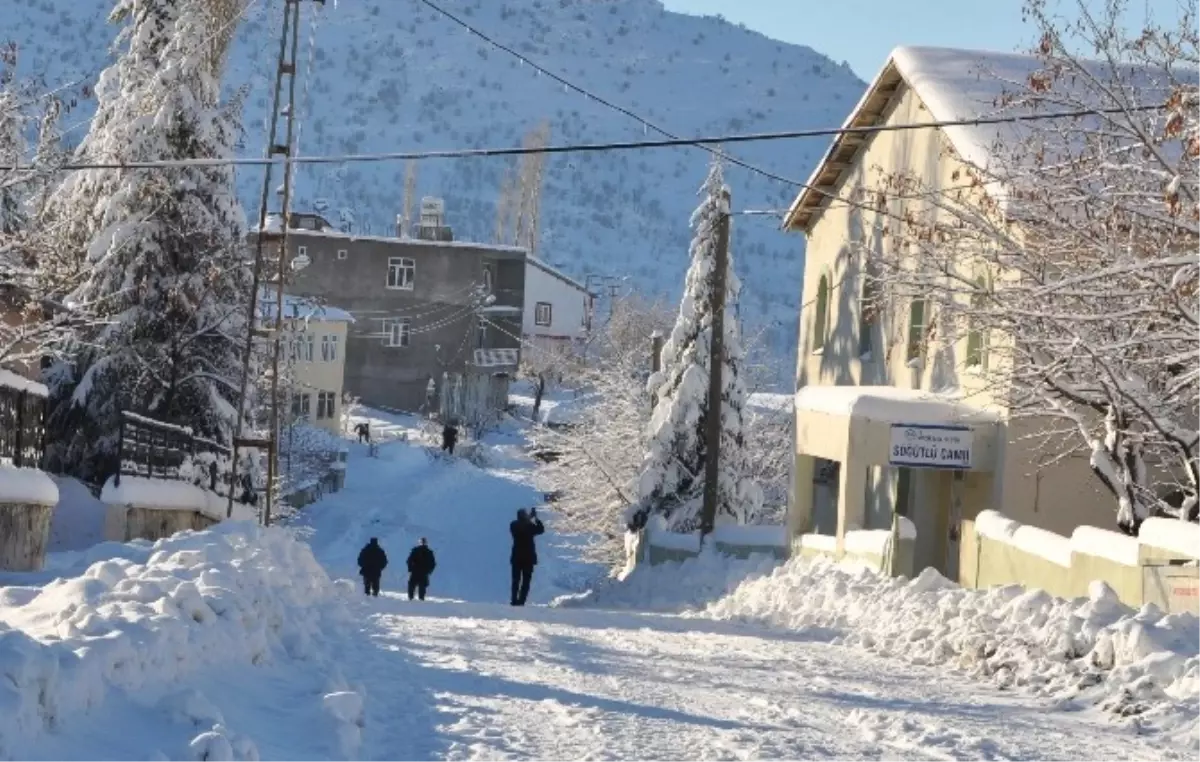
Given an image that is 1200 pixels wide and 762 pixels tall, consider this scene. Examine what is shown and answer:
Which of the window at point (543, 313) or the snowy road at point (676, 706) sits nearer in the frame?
the snowy road at point (676, 706)

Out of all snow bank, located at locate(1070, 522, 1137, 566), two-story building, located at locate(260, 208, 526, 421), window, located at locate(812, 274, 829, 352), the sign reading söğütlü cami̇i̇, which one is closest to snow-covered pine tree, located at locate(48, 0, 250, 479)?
window, located at locate(812, 274, 829, 352)

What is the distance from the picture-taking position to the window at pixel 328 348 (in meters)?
85.0

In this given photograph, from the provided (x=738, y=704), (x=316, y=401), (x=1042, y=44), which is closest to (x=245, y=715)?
(x=738, y=704)

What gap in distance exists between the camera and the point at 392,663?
1526 cm

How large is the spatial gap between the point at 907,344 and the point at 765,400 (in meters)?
41.7

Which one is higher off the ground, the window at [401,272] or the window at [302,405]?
the window at [401,272]

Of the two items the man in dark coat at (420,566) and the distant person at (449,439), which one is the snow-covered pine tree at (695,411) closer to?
the man in dark coat at (420,566)

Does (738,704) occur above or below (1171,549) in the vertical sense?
below

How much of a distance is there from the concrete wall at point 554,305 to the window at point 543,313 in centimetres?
8

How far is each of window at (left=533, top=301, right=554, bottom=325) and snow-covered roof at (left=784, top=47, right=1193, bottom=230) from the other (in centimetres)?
6885

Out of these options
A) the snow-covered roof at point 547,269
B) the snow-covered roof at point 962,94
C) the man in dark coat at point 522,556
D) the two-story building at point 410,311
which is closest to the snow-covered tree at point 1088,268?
the snow-covered roof at point 962,94

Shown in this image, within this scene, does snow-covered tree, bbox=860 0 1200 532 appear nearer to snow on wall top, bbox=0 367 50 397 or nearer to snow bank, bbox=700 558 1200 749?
snow bank, bbox=700 558 1200 749

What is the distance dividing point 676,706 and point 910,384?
1840 cm

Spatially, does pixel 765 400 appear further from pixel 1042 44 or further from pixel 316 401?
pixel 1042 44
